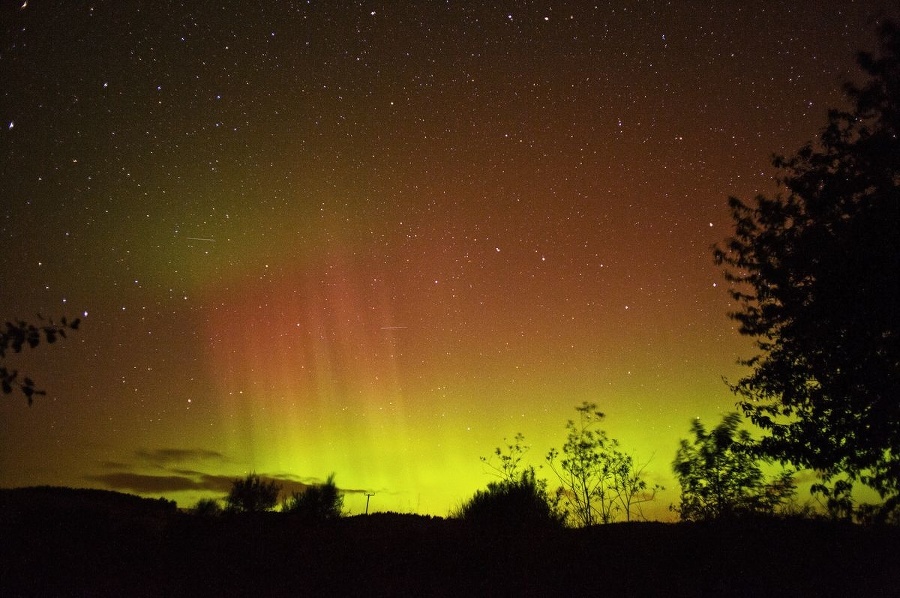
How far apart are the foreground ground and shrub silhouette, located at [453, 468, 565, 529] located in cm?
119

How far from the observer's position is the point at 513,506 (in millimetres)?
12648

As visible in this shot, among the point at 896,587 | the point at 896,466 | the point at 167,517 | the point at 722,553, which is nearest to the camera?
the point at 896,587

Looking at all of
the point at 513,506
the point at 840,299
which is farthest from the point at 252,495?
the point at 840,299

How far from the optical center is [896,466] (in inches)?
343

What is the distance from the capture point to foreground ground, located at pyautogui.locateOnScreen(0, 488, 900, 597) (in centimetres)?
730

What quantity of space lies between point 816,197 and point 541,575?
24.6 feet

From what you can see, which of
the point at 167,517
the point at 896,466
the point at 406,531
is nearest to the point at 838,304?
the point at 896,466

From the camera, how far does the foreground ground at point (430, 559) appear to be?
24.0 ft

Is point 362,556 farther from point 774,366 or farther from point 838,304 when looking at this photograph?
point 838,304

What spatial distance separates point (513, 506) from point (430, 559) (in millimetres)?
4031

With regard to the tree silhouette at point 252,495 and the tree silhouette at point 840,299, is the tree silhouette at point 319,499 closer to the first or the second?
the tree silhouette at point 252,495

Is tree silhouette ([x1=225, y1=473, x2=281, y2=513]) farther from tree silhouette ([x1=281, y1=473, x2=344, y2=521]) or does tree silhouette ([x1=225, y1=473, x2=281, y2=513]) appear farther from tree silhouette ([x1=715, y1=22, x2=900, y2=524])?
tree silhouette ([x1=715, y1=22, x2=900, y2=524])

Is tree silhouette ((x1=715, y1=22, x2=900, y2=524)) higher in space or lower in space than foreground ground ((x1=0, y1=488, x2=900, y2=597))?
higher

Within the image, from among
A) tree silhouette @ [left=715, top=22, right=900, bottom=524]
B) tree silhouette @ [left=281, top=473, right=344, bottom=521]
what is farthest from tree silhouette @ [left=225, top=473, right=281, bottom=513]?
tree silhouette @ [left=715, top=22, right=900, bottom=524]
